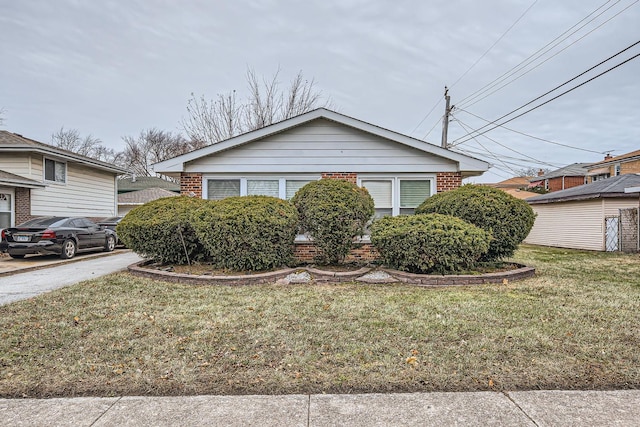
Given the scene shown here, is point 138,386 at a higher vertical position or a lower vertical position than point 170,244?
lower

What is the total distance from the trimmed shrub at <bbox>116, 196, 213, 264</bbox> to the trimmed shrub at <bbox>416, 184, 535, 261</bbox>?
5.53m

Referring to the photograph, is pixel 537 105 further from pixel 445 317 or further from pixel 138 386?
pixel 138 386

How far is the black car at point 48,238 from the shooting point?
35.1 ft

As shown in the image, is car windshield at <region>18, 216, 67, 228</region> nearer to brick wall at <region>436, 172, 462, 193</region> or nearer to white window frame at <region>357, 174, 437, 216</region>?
white window frame at <region>357, 174, 437, 216</region>

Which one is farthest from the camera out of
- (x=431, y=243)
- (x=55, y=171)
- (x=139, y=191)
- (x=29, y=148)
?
(x=139, y=191)

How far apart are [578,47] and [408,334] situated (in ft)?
48.0

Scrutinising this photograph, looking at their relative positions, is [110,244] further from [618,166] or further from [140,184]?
[618,166]

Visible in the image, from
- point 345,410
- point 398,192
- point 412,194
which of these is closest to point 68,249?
point 398,192

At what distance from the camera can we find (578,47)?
13.2 metres

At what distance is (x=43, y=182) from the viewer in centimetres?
1417

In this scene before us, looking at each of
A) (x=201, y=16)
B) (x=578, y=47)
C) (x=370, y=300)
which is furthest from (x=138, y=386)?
(x=578, y=47)

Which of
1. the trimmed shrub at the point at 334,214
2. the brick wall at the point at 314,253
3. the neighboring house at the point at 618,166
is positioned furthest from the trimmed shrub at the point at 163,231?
the neighboring house at the point at 618,166

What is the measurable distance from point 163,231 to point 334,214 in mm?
3689

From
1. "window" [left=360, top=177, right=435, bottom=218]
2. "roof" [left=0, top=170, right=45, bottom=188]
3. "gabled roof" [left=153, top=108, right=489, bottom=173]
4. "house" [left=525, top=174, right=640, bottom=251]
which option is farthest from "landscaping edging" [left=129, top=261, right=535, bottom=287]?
"house" [left=525, top=174, right=640, bottom=251]
